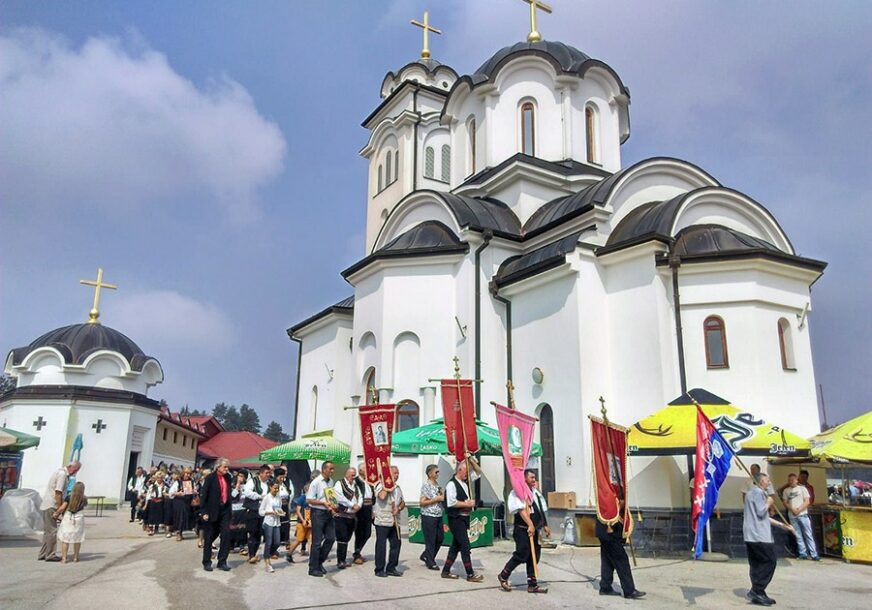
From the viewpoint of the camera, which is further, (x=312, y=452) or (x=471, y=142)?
(x=471, y=142)

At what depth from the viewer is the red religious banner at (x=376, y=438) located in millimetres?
10453

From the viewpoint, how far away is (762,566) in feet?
25.5

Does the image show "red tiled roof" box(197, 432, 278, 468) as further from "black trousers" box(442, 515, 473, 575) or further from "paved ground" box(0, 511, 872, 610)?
"black trousers" box(442, 515, 473, 575)

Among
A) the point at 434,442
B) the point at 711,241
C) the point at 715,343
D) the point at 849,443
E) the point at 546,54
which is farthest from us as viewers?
the point at 546,54

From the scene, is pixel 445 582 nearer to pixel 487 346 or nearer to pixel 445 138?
pixel 487 346

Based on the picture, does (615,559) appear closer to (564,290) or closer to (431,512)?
(431,512)

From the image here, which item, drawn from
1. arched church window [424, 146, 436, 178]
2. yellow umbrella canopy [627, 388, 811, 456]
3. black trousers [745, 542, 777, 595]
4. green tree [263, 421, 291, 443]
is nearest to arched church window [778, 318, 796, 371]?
yellow umbrella canopy [627, 388, 811, 456]

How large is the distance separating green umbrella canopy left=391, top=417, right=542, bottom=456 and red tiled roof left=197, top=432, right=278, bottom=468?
33355 millimetres

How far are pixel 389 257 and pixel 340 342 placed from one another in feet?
16.5

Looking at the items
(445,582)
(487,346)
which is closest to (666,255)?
(487,346)

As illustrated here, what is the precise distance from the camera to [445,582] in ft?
28.3

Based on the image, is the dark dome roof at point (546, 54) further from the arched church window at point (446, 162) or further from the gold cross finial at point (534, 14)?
the arched church window at point (446, 162)

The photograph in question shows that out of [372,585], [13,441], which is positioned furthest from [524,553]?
[13,441]

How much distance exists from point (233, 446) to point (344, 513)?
131 feet
